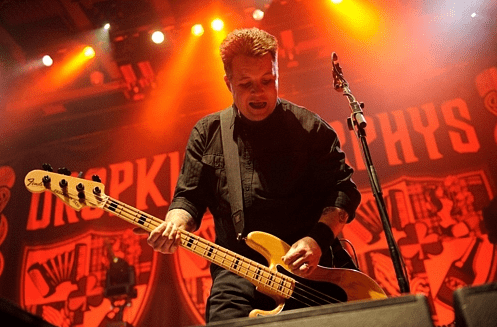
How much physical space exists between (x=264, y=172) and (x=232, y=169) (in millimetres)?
187

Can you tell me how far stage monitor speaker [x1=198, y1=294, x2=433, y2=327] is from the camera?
1.06 m

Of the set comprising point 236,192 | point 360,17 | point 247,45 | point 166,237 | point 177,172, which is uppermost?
point 360,17

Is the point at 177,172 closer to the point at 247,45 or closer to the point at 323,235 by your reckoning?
the point at 247,45

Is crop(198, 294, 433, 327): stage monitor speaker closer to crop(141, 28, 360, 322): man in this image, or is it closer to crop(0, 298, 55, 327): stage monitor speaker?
crop(0, 298, 55, 327): stage monitor speaker

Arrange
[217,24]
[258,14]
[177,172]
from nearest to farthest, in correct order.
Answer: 1. [177,172]
2. [258,14]
3. [217,24]

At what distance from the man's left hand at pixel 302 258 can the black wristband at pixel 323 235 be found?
2.5 inches

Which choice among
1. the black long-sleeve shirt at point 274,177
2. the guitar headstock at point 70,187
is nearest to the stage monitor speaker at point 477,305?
A: the black long-sleeve shirt at point 274,177

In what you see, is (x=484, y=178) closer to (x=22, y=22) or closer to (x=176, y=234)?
(x=176, y=234)

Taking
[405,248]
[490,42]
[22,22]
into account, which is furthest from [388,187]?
[22,22]

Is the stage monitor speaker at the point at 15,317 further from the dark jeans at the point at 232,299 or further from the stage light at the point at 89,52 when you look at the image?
the stage light at the point at 89,52

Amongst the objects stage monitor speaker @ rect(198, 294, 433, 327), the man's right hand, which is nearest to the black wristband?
the man's right hand

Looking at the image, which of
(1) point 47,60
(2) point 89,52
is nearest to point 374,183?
(2) point 89,52

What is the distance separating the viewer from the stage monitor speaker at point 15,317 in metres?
1.07

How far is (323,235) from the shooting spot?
2303 millimetres
